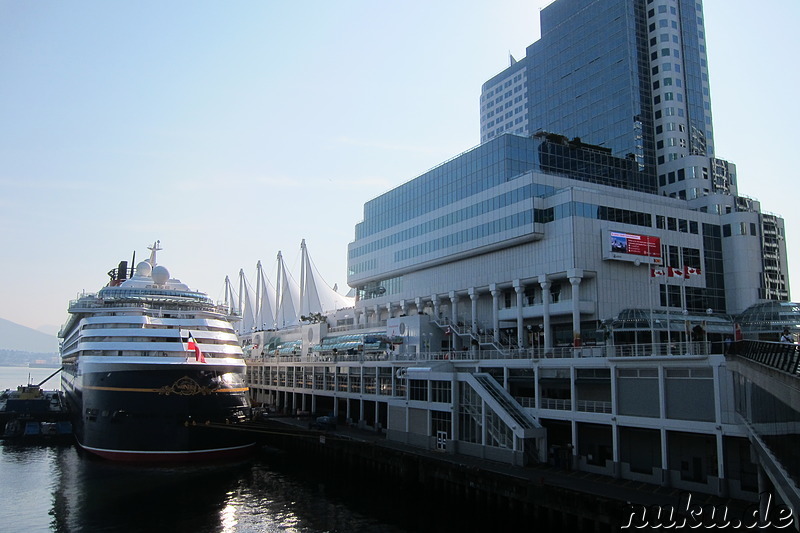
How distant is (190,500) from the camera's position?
136 feet

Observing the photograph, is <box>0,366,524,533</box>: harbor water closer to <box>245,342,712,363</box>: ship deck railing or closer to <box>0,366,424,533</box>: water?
<box>0,366,424,533</box>: water

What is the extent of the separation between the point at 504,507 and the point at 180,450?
29612mm

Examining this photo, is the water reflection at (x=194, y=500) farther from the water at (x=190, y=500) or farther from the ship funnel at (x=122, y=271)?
the ship funnel at (x=122, y=271)

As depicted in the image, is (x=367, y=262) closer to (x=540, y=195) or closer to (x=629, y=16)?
(x=540, y=195)

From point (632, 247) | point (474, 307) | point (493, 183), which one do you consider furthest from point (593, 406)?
point (493, 183)

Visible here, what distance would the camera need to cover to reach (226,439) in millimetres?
54500

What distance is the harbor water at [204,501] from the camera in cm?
3603

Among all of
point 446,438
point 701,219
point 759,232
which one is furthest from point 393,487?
point 759,232

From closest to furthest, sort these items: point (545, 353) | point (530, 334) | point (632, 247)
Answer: point (545, 353) < point (632, 247) < point (530, 334)

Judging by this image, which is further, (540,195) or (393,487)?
(540,195)

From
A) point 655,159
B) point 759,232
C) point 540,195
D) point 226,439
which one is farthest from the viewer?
point 655,159

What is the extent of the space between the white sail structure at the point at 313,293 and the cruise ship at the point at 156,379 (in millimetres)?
46487

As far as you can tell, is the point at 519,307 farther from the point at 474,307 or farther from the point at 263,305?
the point at 263,305

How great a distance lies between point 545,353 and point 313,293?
231 feet
